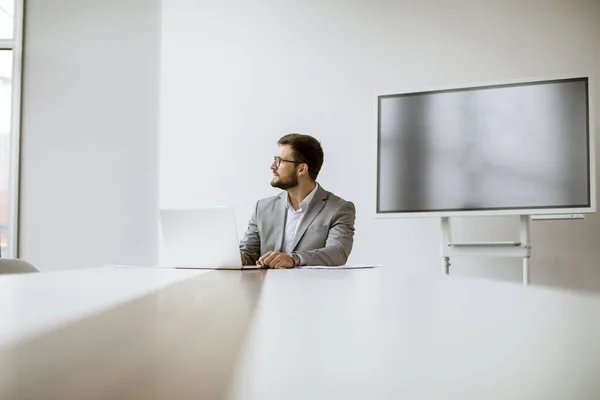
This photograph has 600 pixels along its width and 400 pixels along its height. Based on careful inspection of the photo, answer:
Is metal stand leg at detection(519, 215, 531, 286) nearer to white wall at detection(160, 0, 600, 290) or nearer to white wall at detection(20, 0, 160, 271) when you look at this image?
white wall at detection(160, 0, 600, 290)

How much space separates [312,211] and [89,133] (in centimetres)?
256

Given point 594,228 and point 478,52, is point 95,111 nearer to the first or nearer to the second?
point 478,52

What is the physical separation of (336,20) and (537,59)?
4.61 feet

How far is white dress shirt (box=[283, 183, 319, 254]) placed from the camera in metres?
2.95

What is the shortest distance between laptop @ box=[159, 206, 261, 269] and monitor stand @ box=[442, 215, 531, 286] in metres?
1.98

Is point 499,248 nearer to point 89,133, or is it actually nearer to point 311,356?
point 89,133

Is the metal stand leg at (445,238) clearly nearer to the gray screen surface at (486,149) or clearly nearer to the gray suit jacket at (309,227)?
the gray screen surface at (486,149)

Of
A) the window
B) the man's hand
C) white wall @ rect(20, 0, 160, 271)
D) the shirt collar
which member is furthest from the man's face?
the window

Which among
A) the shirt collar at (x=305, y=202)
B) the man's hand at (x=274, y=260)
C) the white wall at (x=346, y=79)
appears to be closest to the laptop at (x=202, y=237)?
the man's hand at (x=274, y=260)

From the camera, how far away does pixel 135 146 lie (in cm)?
473

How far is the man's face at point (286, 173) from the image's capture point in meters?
3.17

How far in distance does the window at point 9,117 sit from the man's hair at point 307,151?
252 cm

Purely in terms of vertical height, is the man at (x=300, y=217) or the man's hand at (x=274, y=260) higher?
the man at (x=300, y=217)

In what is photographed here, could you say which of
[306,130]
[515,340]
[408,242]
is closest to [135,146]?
[306,130]
